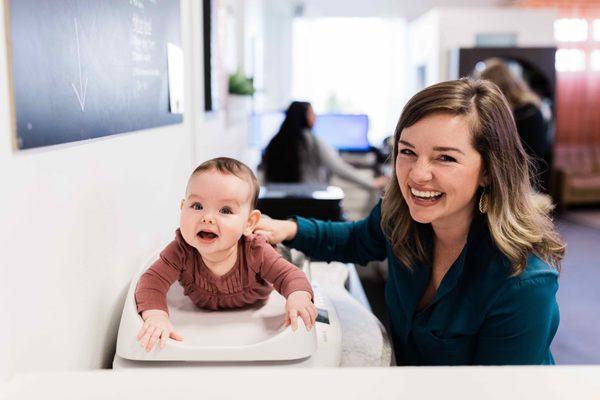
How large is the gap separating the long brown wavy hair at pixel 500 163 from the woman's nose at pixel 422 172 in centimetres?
9

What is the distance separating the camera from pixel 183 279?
45.0 inches

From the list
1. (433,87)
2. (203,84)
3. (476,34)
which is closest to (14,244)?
(433,87)

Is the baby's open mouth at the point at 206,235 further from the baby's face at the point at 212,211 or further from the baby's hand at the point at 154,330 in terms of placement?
the baby's hand at the point at 154,330

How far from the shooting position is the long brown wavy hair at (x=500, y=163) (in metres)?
1.20

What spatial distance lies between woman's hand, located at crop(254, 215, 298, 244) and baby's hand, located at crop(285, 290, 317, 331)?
0.38 m

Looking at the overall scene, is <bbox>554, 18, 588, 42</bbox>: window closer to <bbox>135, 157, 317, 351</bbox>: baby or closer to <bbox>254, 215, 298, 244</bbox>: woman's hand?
<bbox>254, 215, 298, 244</bbox>: woman's hand

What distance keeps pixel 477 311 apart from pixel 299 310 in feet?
1.33

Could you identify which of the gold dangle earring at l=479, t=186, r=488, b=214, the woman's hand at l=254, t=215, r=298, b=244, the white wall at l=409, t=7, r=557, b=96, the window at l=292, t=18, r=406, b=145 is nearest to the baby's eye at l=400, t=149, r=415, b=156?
the gold dangle earring at l=479, t=186, r=488, b=214

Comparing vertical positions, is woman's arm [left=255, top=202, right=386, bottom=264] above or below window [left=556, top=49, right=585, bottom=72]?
below

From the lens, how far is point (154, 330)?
997 mm

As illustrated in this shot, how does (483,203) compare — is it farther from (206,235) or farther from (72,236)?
(72,236)

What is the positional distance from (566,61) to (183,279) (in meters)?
6.86

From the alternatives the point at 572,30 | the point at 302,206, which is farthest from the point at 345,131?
the point at 572,30

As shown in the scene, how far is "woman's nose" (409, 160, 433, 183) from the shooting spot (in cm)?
118
